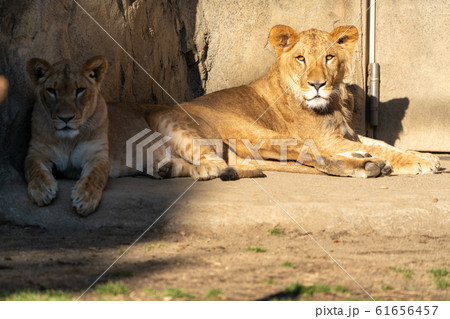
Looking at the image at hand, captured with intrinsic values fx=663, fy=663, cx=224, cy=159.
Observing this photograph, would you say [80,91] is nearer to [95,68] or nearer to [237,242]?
[95,68]

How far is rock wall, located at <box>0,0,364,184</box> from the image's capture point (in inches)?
194

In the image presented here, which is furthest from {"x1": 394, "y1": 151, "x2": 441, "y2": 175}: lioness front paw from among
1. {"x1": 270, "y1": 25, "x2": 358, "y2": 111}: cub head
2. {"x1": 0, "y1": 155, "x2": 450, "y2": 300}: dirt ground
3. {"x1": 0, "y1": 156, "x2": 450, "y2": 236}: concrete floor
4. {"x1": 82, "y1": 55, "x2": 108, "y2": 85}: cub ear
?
{"x1": 82, "y1": 55, "x2": 108, "y2": 85}: cub ear

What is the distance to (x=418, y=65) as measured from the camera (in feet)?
25.5

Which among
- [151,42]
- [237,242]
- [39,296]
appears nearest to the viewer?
[39,296]

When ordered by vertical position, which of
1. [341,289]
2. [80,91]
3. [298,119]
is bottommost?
[341,289]

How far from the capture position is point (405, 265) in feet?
11.5

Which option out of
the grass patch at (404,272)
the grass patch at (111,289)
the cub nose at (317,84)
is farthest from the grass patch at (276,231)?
the cub nose at (317,84)

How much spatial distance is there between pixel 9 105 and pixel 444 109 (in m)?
5.05

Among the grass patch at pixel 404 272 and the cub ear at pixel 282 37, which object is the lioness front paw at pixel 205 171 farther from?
the grass patch at pixel 404 272

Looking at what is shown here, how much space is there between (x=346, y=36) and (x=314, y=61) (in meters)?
0.49

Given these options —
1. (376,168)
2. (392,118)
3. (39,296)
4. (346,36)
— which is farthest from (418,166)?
(39,296)

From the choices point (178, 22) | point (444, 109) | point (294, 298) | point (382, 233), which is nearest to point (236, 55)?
point (178, 22)

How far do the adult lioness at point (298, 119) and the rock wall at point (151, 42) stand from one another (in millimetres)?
742

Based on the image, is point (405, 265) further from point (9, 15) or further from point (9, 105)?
point (9, 15)
